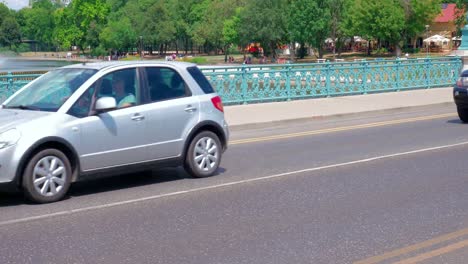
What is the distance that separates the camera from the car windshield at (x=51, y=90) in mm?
8875

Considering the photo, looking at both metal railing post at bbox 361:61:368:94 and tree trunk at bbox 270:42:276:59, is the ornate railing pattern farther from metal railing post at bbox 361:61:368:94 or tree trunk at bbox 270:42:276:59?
tree trunk at bbox 270:42:276:59

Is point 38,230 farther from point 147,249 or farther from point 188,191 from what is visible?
point 188,191

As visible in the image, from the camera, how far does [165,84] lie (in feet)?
31.9

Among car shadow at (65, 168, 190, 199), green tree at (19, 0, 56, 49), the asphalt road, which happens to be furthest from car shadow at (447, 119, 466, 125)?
green tree at (19, 0, 56, 49)

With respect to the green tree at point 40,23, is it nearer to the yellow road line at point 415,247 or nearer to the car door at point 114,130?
the car door at point 114,130

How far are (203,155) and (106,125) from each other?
→ 1.69 meters

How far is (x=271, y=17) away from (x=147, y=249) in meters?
81.1

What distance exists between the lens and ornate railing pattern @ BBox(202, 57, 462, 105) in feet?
67.9

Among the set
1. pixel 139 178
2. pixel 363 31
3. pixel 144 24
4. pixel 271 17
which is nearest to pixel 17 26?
pixel 144 24

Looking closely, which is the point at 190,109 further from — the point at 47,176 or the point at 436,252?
the point at 436,252

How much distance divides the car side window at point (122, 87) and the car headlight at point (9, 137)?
124cm

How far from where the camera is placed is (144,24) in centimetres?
11331

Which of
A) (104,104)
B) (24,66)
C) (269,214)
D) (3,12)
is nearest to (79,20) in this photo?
(3,12)

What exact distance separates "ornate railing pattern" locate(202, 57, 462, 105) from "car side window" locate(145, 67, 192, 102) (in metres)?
9.68
